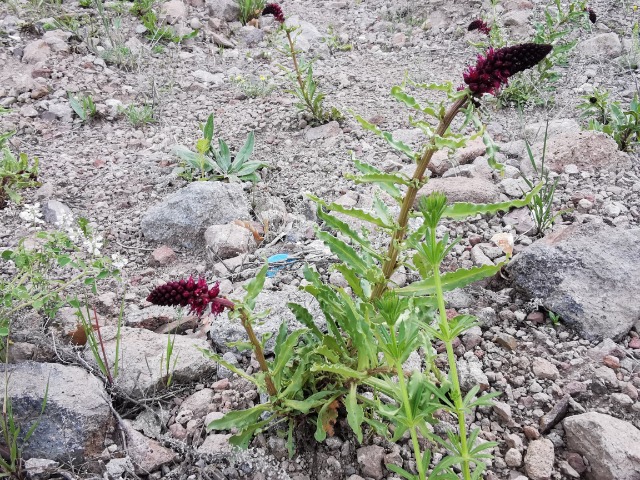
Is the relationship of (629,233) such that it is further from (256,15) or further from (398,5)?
(256,15)

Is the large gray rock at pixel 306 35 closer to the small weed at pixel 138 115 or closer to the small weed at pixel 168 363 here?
the small weed at pixel 138 115

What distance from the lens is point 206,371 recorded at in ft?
8.07

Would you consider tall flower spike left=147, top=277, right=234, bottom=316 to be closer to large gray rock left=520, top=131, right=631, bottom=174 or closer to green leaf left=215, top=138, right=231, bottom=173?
green leaf left=215, top=138, right=231, bottom=173

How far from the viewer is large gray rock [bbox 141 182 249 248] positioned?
3484 millimetres

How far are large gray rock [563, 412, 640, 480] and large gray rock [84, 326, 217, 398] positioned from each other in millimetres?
→ 1579

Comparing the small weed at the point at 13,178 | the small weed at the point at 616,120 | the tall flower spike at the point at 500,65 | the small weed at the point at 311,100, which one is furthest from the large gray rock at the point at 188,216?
the small weed at the point at 616,120

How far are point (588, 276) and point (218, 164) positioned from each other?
8.84ft

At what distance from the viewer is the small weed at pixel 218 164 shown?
398cm

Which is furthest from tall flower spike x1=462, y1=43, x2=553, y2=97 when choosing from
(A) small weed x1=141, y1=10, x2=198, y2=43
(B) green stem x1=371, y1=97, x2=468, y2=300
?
(A) small weed x1=141, y1=10, x2=198, y2=43

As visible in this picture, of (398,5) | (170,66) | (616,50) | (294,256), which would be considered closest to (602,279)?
(294,256)

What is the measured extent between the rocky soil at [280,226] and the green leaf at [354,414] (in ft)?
0.91

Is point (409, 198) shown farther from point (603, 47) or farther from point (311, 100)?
point (603, 47)

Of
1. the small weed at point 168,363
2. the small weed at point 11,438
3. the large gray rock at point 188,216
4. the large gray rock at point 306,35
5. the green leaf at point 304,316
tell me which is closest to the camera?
the small weed at point 11,438

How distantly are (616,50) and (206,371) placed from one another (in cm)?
484
